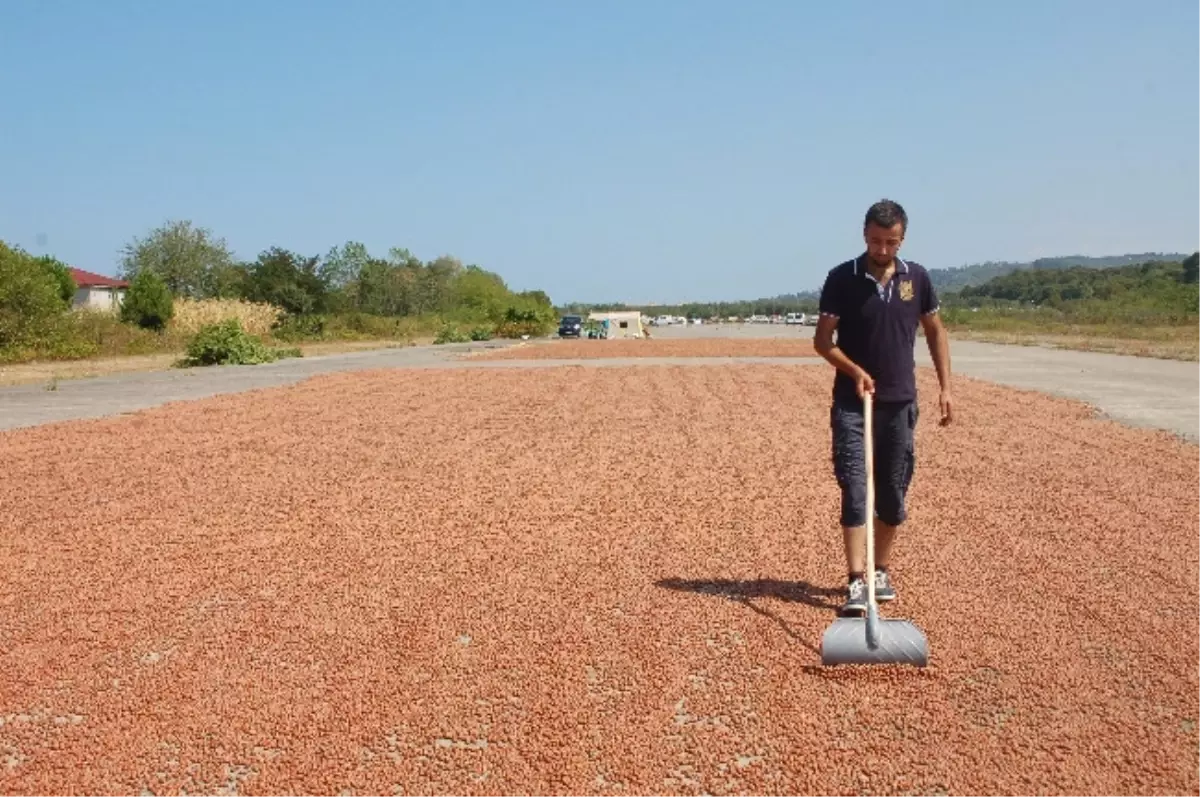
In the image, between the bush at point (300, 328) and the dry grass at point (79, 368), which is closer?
the dry grass at point (79, 368)

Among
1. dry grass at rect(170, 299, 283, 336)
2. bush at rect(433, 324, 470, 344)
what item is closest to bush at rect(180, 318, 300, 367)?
dry grass at rect(170, 299, 283, 336)

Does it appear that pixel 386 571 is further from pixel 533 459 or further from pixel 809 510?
pixel 533 459

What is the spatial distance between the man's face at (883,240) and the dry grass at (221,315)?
151 feet

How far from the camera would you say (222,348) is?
1362 inches

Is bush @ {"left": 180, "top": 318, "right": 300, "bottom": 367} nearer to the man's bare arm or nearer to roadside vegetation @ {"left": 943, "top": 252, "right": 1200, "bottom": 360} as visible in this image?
roadside vegetation @ {"left": 943, "top": 252, "right": 1200, "bottom": 360}

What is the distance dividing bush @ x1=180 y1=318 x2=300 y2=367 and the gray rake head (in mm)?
33503

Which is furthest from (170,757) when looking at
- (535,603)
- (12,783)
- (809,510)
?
(809,510)

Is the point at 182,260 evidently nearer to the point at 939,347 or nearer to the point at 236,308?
the point at 236,308

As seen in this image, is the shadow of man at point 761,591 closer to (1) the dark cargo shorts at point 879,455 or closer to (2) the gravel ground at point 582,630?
(2) the gravel ground at point 582,630

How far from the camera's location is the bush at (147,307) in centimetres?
4969

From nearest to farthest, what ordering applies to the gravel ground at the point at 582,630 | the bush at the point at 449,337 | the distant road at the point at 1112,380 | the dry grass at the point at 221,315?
the gravel ground at the point at 582,630, the distant road at the point at 1112,380, the dry grass at the point at 221,315, the bush at the point at 449,337

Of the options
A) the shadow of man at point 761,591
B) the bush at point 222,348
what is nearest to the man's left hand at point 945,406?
the shadow of man at point 761,591

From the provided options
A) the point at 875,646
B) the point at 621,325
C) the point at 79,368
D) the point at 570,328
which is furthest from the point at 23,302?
the point at 621,325

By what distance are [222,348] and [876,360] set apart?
33245 mm
